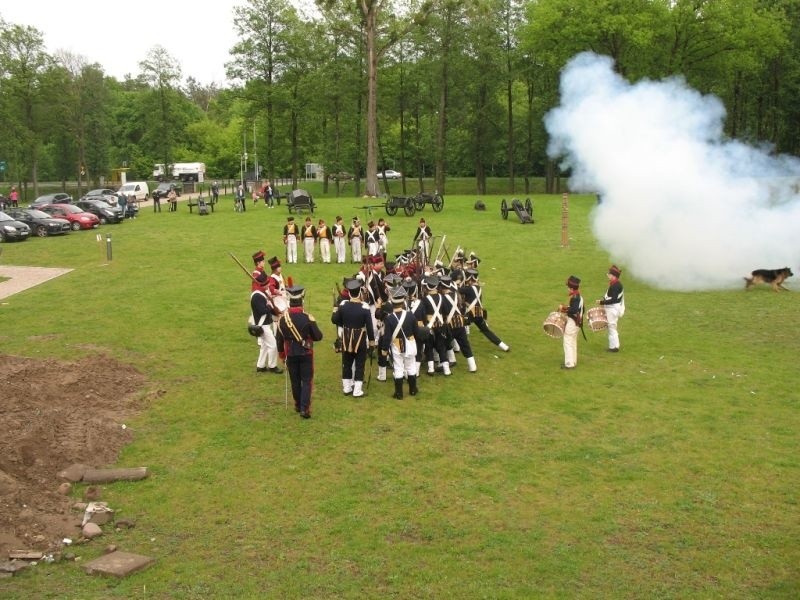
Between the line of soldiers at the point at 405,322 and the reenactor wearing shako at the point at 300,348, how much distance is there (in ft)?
3.17

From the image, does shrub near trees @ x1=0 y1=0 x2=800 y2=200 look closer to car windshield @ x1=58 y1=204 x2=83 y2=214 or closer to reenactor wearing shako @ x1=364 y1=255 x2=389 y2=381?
car windshield @ x1=58 y1=204 x2=83 y2=214

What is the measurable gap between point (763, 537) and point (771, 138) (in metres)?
58.9

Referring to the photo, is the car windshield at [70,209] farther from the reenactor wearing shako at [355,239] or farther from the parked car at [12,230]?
the reenactor wearing shako at [355,239]

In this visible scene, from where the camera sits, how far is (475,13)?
47000mm

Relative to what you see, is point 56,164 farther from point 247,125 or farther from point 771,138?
point 771,138

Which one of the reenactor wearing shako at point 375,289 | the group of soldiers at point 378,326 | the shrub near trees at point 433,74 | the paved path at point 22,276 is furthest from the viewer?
the shrub near trees at point 433,74

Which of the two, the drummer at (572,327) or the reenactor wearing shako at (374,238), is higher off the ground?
the reenactor wearing shako at (374,238)

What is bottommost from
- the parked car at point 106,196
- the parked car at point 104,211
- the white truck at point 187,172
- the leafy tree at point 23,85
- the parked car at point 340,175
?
the parked car at point 104,211

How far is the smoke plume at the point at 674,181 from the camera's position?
20797 millimetres

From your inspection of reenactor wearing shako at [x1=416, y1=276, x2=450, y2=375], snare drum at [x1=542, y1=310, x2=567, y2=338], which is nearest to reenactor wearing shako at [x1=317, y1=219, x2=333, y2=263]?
reenactor wearing shako at [x1=416, y1=276, x2=450, y2=375]

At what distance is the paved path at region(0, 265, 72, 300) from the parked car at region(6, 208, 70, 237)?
909 centimetres

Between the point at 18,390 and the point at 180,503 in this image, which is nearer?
the point at 180,503

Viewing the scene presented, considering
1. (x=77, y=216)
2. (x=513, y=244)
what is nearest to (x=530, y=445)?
(x=513, y=244)

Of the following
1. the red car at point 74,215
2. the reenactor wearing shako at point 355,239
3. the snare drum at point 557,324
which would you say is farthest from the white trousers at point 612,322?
the red car at point 74,215
